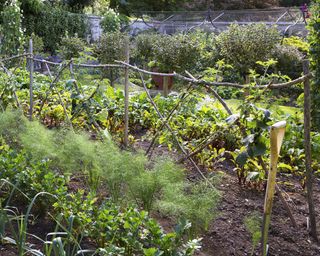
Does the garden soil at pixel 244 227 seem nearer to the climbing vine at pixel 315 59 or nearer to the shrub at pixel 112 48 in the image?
the climbing vine at pixel 315 59

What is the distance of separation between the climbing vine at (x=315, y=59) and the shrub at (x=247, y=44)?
4827mm

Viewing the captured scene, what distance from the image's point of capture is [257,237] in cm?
298

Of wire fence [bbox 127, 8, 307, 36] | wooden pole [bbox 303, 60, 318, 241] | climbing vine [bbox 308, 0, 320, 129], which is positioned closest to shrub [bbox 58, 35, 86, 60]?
wire fence [bbox 127, 8, 307, 36]

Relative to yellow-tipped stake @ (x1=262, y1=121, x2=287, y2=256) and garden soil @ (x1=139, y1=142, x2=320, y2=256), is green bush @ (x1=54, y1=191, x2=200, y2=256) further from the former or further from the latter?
garden soil @ (x1=139, y1=142, x2=320, y2=256)

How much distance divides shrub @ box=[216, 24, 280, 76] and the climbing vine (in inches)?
190

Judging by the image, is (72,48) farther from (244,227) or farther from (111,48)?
(244,227)

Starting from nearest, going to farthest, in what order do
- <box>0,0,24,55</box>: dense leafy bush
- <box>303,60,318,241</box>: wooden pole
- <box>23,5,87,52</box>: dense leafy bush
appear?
<box>303,60,318,241</box>: wooden pole
<box>0,0,24,55</box>: dense leafy bush
<box>23,5,87,52</box>: dense leafy bush

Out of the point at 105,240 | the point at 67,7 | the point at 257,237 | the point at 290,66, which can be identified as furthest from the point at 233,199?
the point at 67,7

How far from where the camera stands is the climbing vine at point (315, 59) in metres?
6.26

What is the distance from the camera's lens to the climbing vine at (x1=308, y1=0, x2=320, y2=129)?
6.26 m

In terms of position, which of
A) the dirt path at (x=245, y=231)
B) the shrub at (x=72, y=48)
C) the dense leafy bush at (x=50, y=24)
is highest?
the dense leafy bush at (x=50, y=24)

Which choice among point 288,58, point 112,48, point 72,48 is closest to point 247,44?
point 288,58

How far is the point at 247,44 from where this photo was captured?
11.7 metres

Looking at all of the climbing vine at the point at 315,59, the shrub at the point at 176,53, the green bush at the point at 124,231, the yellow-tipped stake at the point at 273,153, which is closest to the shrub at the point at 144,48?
the shrub at the point at 176,53
